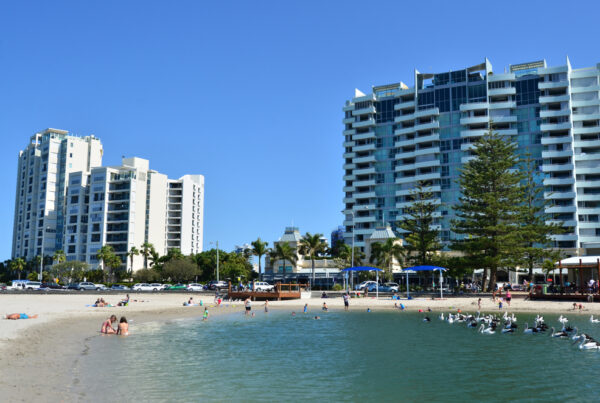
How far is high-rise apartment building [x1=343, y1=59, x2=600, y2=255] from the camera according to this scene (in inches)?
3738

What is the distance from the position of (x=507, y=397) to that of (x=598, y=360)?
7947 mm

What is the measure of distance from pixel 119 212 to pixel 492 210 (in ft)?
312

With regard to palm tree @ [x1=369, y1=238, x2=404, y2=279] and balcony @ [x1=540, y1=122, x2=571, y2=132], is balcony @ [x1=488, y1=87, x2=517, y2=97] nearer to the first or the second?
balcony @ [x1=540, y1=122, x2=571, y2=132]

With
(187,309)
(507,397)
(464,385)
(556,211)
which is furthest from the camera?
(556,211)

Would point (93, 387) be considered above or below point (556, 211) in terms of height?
below

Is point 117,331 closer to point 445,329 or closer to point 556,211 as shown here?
point 445,329

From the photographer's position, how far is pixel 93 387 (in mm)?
14656

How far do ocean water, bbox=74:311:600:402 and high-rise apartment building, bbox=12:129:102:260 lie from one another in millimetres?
119537

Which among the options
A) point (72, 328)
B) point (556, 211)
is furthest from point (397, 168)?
point (72, 328)

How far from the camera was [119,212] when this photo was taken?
12556 centimetres

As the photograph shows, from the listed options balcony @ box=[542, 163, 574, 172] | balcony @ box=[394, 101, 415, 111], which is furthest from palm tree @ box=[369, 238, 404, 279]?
balcony @ box=[394, 101, 415, 111]

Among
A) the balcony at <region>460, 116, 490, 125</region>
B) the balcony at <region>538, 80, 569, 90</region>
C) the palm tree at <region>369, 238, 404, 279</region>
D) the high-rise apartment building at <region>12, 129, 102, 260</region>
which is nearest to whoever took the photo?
the palm tree at <region>369, 238, 404, 279</region>

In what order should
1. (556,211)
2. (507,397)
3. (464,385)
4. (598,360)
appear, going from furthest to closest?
1. (556,211)
2. (598,360)
3. (464,385)
4. (507,397)

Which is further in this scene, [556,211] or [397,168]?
[397,168]
